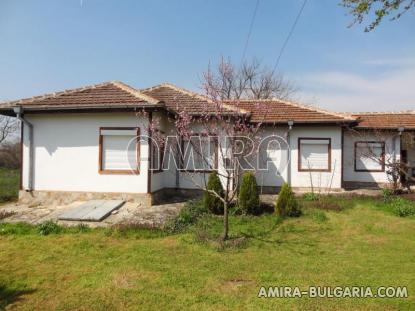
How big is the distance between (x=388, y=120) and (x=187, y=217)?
12.8 metres

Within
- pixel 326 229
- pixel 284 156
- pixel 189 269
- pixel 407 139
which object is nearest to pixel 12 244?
pixel 189 269

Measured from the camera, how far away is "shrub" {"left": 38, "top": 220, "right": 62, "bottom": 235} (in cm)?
750

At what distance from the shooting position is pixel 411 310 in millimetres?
3951

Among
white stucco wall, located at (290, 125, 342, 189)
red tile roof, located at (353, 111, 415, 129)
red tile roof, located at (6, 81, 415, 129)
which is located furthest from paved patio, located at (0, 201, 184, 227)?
red tile roof, located at (353, 111, 415, 129)

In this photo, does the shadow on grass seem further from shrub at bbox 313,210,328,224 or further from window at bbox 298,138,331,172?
window at bbox 298,138,331,172

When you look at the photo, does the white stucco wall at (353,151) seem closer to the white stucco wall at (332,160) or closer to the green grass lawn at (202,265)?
the white stucco wall at (332,160)

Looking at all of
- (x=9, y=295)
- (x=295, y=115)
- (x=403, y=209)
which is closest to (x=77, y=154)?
(x=9, y=295)

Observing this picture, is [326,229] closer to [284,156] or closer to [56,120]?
[284,156]

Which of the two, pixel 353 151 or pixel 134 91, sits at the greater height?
pixel 134 91

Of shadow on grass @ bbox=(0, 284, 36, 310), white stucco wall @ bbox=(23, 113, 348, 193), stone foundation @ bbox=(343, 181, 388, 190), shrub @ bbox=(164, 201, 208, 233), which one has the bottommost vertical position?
shadow on grass @ bbox=(0, 284, 36, 310)

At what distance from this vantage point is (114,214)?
9039mm

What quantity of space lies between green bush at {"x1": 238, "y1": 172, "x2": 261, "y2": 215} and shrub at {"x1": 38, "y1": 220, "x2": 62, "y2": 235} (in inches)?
193

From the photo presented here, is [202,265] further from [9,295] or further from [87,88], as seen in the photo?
[87,88]

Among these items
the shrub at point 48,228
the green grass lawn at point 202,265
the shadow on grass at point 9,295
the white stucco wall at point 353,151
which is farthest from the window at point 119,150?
the white stucco wall at point 353,151
